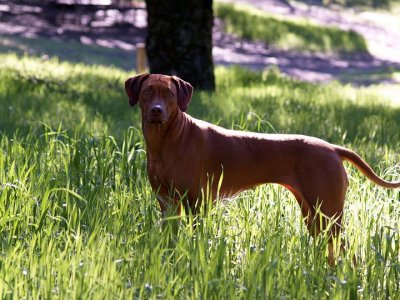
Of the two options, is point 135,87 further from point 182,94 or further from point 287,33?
point 287,33

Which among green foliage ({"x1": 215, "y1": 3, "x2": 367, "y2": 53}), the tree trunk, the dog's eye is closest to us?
the dog's eye

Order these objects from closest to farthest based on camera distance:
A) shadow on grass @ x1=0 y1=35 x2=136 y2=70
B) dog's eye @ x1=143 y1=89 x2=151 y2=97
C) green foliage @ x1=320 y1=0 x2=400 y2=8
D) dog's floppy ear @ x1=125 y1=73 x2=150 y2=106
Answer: dog's eye @ x1=143 y1=89 x2=151 y2=97 < dog's floppy ear @ x1=125 y1=73 x2=150 y2=106 < shadow on grass @ x1=0 y1=35 x2=136 y2=70 < green foliage @ x1=320 y1=0 x2=400 y2=8

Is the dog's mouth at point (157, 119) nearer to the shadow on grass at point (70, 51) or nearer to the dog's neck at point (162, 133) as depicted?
the dog's neck at point (162, 133)

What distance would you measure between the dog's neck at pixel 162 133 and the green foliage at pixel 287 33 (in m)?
17.2

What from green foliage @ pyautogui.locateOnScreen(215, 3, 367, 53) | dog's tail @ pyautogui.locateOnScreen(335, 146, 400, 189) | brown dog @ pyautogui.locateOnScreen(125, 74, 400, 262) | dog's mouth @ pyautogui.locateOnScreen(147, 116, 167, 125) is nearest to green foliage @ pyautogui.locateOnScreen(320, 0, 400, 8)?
green foliage @ pyautogui.locateOnScreen(215, 3, 367, 53)

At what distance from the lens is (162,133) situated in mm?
4785

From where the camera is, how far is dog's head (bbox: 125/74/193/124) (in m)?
4.59

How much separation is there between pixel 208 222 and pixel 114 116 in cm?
455

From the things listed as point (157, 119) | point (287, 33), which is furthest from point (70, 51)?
point (157, 119)

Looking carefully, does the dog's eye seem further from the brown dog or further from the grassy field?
the grassy field

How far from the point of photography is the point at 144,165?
20.2 feet

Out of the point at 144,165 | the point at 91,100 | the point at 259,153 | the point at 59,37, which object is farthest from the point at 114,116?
the point at 59,37

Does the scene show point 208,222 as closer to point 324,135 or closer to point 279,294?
point 279,294

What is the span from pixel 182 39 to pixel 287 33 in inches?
450
